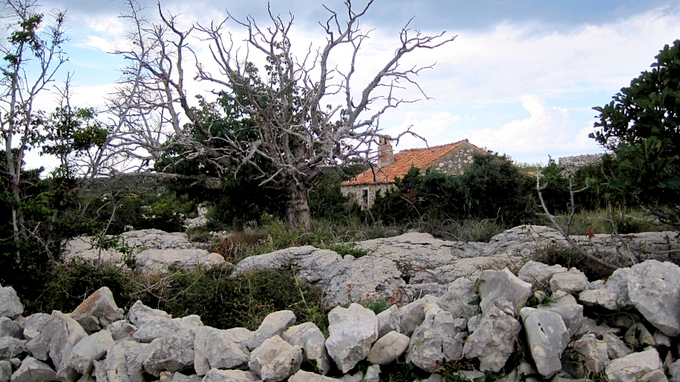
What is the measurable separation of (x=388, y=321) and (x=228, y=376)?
1341 millimetres

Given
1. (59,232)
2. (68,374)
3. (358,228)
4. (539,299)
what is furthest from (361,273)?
(358,228)

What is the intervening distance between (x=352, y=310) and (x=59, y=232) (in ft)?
18.4

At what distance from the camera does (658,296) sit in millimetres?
4277

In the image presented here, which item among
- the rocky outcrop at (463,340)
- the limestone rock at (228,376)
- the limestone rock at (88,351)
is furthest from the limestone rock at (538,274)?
the limestone rock at (88,351)

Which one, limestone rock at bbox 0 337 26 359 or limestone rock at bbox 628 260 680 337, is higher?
limestone rock at bbox 628 260 680 337

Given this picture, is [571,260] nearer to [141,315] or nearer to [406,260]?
[406,260]

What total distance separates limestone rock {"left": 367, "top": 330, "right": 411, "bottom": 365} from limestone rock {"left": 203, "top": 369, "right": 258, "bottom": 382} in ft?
3.14

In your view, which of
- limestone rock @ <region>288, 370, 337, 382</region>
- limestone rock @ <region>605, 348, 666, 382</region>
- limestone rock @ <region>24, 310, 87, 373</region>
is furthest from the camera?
limestone rock @ <region>24, 310, 87, 373</region>

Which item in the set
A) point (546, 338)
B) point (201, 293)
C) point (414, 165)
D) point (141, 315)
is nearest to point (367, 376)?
point (546, 338)

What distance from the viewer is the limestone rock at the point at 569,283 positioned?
4645 mm

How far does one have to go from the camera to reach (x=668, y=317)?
423 centimetres

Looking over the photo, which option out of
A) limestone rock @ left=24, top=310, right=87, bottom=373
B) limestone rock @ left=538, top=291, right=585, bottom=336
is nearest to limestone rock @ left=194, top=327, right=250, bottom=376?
limestone rock @ left=24, top=310, right=87, bottom=373

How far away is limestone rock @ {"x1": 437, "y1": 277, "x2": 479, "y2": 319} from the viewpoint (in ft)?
15.4

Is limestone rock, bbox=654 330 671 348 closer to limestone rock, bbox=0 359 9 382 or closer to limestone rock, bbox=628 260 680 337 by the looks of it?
limestone rock, bbox=628 260 680 337
